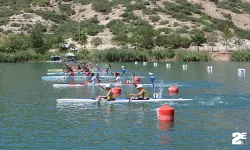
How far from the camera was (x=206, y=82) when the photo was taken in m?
51.2

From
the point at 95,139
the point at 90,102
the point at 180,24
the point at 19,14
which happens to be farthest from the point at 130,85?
the point at 19,14

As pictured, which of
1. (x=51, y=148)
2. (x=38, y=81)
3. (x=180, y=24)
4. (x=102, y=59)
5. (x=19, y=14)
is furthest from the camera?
(x=19, y=14)

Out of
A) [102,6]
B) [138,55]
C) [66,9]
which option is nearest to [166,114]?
[138,55]

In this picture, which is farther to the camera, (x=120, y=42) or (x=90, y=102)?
(x=120, y=42)

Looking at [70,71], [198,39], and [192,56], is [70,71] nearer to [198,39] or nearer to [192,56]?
[192,56]

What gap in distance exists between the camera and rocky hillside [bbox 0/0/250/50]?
357ft

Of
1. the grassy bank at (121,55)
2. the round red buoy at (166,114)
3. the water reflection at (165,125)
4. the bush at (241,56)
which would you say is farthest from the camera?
the bush at (241,56)

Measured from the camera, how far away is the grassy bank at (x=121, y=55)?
311 feet

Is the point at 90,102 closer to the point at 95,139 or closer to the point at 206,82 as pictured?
the point at 95,139

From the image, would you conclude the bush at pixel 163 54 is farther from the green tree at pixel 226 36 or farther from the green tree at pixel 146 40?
the green tree at pixel 226 36

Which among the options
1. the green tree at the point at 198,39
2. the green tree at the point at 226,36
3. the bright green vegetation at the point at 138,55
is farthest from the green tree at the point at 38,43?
the green tree at the point at 226,36

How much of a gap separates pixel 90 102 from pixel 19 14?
103056 mm

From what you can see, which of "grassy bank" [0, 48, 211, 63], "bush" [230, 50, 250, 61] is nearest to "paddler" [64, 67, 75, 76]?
"grassy bank" [0, 48, 211, 63]

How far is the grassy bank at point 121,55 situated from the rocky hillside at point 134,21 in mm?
6663
